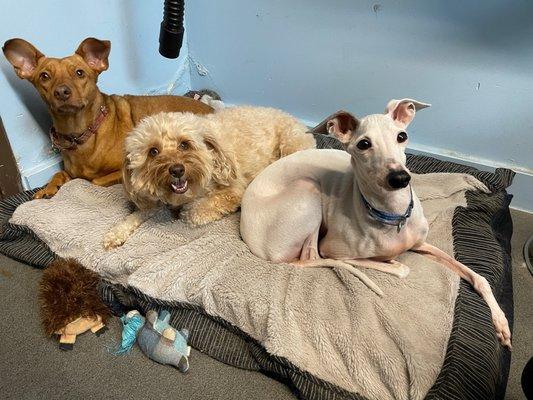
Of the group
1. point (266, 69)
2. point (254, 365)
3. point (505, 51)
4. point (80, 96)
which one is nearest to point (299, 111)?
point (266, 69)

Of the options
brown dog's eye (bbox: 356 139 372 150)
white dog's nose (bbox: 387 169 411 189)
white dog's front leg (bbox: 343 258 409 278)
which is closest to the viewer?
white dog's nose (bbox: 387 169 411 189)

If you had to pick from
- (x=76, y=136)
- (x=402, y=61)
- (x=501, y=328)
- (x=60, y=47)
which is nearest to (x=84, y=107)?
(x=76, y=136)

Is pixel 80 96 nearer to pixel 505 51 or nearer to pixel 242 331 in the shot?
pixel 242 331

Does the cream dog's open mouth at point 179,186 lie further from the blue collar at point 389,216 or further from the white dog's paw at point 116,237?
the blue collar at point 389,216

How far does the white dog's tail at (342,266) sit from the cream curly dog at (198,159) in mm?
480

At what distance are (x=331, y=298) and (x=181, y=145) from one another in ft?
2.70

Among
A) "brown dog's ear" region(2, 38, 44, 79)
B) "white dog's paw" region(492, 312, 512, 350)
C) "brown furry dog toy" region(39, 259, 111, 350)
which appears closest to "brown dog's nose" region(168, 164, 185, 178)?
"brown furry dog toy" region(39, 259, 111, 350)

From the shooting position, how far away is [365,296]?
5.02ft

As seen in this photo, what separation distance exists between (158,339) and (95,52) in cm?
142

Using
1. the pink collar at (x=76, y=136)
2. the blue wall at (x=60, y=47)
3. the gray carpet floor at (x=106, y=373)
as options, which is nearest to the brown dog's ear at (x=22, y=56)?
the blue wall at (x=60, y=47)

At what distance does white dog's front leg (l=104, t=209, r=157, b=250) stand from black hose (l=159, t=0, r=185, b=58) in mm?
940

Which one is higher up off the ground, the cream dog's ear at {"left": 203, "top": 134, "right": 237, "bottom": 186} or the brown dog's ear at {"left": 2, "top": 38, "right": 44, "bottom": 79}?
the brown dog's ear at {"left": 2, "top": 38, "right": 44, "bottom": 79}

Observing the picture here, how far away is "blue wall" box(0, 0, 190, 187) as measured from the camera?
2.12 meters

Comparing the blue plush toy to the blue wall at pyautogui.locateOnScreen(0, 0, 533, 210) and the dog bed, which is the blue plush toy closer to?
the dog bed
